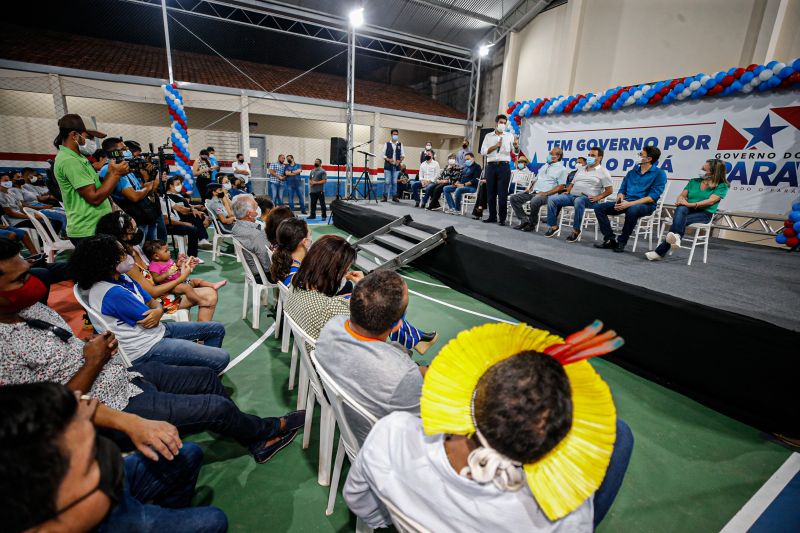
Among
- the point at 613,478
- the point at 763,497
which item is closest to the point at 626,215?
the point at 763,497

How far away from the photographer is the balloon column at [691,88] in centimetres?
465

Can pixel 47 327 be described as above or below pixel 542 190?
below

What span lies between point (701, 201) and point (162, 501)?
16.8 ft

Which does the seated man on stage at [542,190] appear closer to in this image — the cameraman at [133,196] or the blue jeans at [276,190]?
the cameraman at [133,196]

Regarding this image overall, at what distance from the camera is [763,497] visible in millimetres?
1612

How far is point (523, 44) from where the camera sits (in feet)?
34.6

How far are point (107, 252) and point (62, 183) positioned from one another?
4.74 ft

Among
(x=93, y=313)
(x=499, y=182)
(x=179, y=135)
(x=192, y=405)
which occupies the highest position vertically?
(x=179, y=135)

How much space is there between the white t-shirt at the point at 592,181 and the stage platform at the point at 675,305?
2.86ft

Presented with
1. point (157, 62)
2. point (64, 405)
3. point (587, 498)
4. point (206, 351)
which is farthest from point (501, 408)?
point (157, 62)

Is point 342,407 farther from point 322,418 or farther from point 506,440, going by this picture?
point 506,440

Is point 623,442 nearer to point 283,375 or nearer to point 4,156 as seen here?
point 283,375

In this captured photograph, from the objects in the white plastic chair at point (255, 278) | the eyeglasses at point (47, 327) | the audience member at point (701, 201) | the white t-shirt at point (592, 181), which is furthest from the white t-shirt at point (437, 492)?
the white t-shirt at point (592, 181)

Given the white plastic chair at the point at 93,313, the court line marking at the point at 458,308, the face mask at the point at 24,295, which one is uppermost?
the face mask at the point at 24,295
